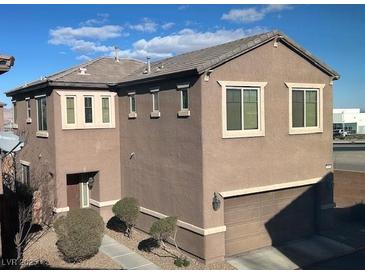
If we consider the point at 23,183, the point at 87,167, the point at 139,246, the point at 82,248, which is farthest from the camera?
the point at 23,183

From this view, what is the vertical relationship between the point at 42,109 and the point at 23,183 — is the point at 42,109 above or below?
above

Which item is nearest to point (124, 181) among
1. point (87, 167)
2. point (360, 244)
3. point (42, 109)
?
point (87, 167)

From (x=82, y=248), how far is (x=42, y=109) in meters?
8.16

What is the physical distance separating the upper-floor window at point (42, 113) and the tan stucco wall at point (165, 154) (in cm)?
348

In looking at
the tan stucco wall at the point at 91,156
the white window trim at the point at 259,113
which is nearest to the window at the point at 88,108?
the tan stucco wall at the point at 91,156

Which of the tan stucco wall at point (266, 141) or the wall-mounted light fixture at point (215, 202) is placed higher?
the tan stucco wall at point (266, 141)

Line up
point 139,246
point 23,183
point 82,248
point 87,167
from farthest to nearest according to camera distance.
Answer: point 23,183 < point 87,167 < point 139,246 < point 82,248

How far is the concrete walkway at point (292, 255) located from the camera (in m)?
13.1

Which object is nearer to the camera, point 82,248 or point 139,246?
point 82,248

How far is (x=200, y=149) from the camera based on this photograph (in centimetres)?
1299

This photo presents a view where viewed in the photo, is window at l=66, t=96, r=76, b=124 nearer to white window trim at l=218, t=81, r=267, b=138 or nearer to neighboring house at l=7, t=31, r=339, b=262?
neighboring house at l=7, t=31, r=339, b=262

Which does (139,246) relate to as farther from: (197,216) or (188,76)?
(188,76)

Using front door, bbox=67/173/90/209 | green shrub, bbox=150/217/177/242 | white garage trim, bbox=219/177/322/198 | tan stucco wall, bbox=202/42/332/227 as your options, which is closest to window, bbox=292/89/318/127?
tan stucco wall, bbox=202/42/332/227

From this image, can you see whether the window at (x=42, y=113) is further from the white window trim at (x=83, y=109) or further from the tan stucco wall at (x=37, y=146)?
the white window trim at (x=83, y=109)
